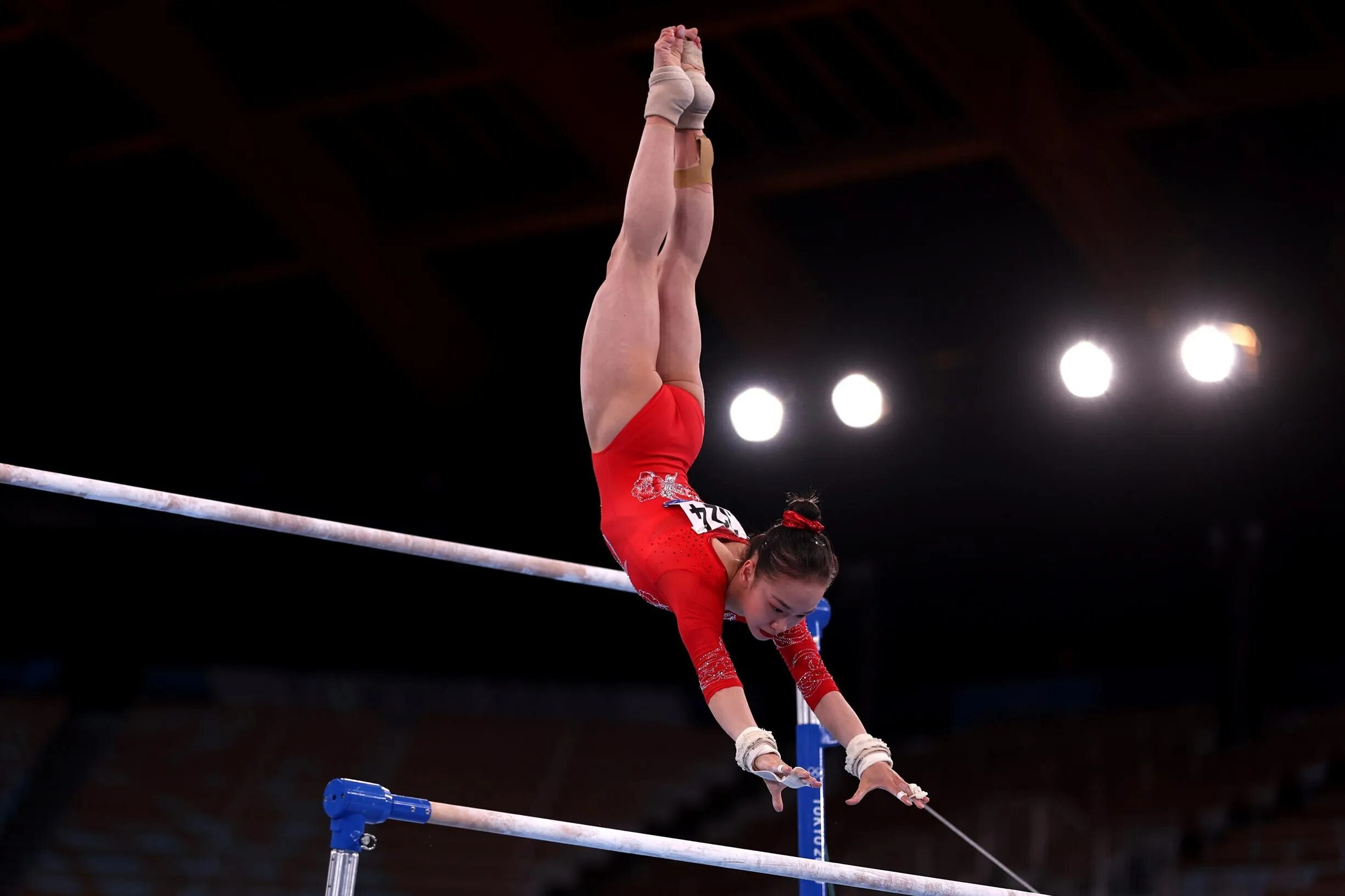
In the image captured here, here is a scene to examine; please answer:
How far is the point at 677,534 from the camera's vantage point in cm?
350

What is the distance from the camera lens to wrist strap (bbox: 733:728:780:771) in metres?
3.04

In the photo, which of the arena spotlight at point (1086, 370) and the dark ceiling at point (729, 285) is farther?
the dark ceiling at point (729, 285)

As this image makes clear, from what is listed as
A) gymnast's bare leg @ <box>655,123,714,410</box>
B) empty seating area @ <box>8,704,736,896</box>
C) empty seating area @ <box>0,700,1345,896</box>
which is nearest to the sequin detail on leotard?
gymnast's bare leg @ <box>655,123,714,410</box>

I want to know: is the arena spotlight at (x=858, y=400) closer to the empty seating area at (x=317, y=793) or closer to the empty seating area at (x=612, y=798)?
the empty seating area at (x=612, y=798)

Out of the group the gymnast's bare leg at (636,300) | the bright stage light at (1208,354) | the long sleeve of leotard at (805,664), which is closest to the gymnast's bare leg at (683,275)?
the gymnast's bare leg at (636,300)

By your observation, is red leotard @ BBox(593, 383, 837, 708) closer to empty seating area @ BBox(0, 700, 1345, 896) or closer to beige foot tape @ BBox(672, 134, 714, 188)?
beige foot tape @ BBox(672, 134, 714, 188)

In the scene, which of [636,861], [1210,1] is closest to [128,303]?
[636,861]

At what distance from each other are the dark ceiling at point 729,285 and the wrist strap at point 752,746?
639 cm

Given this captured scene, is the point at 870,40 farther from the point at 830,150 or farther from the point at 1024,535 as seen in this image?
the point at 1024,535

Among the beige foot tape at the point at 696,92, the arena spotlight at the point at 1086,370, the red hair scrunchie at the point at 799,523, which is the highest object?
the arena spotlight at the point at 1086,370

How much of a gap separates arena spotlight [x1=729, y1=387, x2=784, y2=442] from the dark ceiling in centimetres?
20

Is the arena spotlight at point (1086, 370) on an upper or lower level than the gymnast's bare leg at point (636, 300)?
upper

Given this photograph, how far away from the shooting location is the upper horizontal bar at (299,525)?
327 cm

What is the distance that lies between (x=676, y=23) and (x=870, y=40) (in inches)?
52.7
